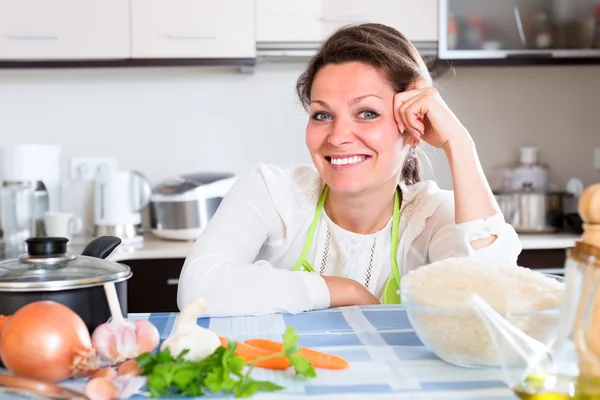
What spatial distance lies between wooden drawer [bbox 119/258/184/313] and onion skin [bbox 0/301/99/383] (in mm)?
1582

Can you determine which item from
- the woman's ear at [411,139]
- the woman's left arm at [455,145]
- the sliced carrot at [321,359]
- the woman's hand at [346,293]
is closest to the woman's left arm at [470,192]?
the woman's left arm at [455,145]

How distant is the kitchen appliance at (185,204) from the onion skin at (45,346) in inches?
66.7

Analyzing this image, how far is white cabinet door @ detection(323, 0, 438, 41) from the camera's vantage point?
8.30 feet

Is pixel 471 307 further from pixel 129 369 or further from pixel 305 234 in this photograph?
pixel 305 234

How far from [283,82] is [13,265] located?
6.70 feet

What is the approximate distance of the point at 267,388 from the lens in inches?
28.6

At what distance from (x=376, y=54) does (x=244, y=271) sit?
54 cm

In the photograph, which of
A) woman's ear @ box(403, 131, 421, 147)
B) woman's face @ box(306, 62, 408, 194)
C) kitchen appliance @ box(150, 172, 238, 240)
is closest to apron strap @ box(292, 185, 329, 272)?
woman's face @ box(306, 62, 408, 194)

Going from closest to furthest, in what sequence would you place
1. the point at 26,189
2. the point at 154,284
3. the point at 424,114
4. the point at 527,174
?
the point at 424,114, the point at 154,284, the point at 26,189, the point at 527,174

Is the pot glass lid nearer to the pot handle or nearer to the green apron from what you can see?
the pot handle

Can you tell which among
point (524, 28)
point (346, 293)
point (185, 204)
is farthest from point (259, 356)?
point (524, 28)

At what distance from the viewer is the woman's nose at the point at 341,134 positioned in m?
1.42

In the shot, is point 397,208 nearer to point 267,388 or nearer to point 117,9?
point 267,388

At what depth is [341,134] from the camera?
1.42 meters
